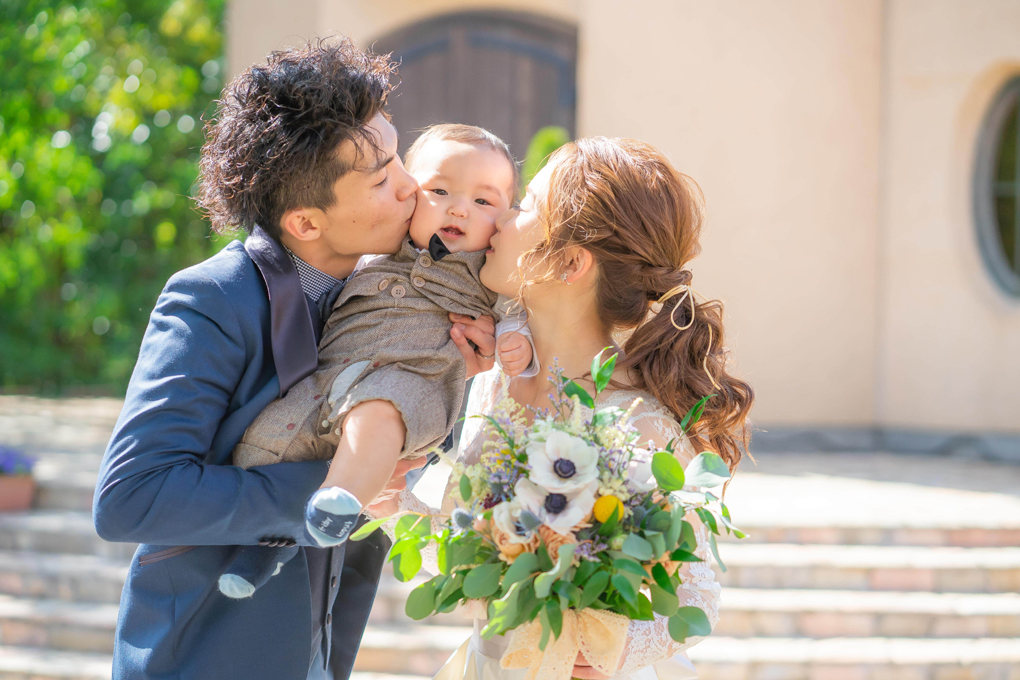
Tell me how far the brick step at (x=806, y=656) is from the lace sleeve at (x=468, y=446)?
7.40 feet

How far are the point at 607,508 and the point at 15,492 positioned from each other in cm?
530

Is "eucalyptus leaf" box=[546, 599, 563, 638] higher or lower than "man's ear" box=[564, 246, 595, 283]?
lower

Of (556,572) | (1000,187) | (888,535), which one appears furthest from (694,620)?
(1000,187)

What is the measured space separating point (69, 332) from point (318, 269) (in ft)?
39.4

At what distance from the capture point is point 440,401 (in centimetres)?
177

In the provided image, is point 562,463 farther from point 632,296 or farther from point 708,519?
point 632,296

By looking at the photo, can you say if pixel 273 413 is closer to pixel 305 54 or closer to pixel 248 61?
pixel 305 54

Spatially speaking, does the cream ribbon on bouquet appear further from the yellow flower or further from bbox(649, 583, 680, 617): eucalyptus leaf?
the yellow flower

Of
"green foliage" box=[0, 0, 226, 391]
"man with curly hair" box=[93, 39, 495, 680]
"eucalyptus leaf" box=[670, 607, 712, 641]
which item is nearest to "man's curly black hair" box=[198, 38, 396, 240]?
"man with curly hair" box=[93, 39, 495, 680]

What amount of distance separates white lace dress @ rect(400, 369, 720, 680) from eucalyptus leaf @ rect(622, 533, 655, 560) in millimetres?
266

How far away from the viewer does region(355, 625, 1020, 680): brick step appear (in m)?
4.09

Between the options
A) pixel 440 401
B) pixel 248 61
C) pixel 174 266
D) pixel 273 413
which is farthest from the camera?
pixel 174 266

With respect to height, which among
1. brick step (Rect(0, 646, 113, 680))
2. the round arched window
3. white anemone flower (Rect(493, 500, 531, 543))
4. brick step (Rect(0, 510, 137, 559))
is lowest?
brick step (Rect(0, 646, 113, 680))

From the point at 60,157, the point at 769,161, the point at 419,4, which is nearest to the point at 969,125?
the point at 769,161
